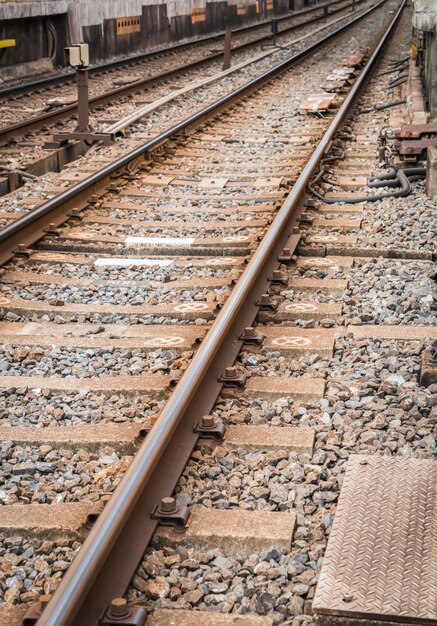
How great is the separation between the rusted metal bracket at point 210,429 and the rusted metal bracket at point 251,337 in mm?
1029

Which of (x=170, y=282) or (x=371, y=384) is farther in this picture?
(x=170, y=282)

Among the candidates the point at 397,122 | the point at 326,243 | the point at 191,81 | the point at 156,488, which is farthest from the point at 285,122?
the point at 156,488

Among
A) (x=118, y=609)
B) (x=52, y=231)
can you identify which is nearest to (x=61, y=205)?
(x=52, y=231)

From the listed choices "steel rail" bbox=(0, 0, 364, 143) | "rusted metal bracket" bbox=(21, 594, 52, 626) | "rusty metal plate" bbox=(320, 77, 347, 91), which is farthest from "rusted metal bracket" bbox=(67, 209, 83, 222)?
"rusty metal plate" bbox=(320, 77, 347, 91)

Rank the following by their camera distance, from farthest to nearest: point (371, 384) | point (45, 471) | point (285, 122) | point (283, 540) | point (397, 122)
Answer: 1. point (285, 122)
2. point (397, 122)
3. point (371, 384)
4. point (45, 471)
5. point (283, 540)

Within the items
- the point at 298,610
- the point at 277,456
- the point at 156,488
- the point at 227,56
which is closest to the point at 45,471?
the point at 156,488

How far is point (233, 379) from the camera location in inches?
182

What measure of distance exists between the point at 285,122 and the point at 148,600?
37.5ft

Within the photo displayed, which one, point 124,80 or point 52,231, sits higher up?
point 124,80

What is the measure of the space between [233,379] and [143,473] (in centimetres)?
116

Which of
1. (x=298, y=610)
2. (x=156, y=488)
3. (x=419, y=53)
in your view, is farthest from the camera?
(x=419, y=53)

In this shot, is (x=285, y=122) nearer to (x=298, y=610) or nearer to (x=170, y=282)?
(x=170, y=282)

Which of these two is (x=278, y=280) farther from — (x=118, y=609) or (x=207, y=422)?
(x=118, y=609)

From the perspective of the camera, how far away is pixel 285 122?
45.8ft
